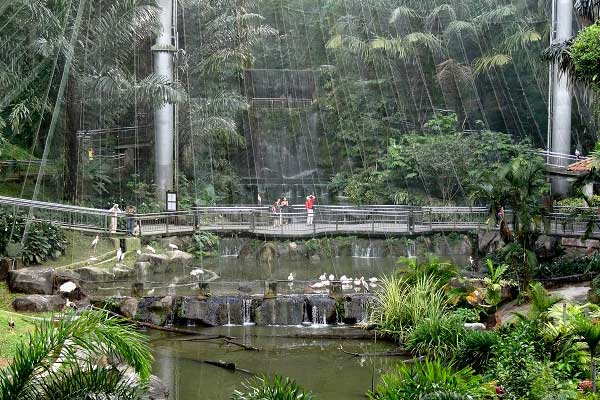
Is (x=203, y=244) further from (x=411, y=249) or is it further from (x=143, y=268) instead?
(x=411, y=249)

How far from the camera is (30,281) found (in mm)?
18547

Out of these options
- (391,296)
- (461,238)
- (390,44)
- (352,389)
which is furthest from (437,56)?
(352,389)

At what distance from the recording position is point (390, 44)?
124 feet

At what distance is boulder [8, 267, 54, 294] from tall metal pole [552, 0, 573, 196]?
767 inches

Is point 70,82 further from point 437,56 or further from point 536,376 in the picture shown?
point 536,376

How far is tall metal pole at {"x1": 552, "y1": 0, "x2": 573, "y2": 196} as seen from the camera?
102 feet

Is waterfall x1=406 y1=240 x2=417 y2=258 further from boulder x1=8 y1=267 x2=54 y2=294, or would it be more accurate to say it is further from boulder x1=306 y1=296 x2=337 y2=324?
boulder x1=8 y1=267 x2=54 y2=294

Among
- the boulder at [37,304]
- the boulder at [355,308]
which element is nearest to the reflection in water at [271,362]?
the boulder at [355,308]

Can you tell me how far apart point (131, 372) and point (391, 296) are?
6.88 m

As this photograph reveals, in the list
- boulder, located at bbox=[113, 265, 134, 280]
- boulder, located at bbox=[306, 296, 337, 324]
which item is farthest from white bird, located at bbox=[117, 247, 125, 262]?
boulder, located at bbox=[306, 296, 337, 324]

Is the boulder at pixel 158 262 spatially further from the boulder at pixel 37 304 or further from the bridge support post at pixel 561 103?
the bridge support post at pixel 561 103

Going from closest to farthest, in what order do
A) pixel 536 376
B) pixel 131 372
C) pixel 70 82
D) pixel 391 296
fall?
pixel 536 376 < pixel 131 372 < pixel 391 296 < pixel 70 82

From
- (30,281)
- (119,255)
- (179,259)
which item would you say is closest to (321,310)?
(30,281)

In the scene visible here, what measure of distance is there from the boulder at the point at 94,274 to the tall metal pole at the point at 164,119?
8.43 metres
